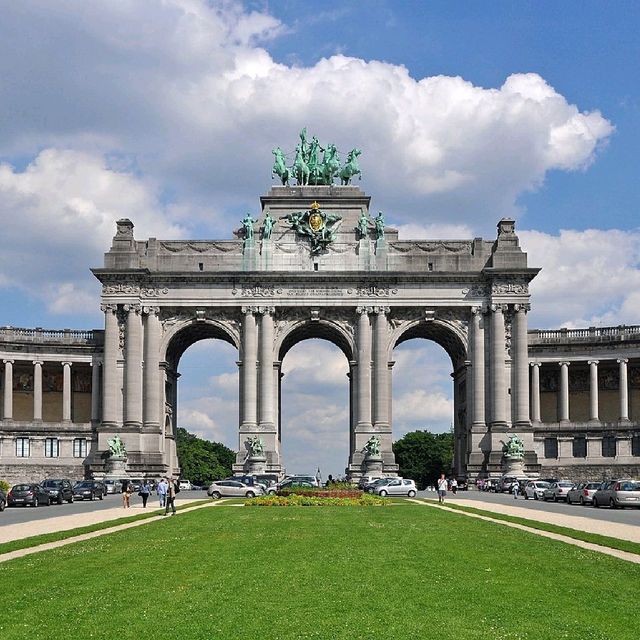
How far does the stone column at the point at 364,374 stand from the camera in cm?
10719

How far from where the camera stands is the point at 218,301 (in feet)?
356

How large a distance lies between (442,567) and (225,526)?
722 inches

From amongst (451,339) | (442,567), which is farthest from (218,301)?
(442,567)

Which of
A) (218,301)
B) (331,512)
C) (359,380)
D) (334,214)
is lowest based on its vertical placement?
(331,512)

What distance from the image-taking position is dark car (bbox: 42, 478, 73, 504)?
251 ft

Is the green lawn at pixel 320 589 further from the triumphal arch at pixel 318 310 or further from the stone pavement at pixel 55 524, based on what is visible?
the triumphal arch at pixel 318 310

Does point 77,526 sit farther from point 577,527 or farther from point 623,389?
point 623,389

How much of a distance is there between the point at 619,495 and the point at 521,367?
128 ft

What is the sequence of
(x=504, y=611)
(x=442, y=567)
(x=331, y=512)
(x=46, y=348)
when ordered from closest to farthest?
(x=504, y=611)
(x=442, y=567)
(x=331, y=512)
(x=46, y=348)

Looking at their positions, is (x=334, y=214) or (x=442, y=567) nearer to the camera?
(x=442, y=567)

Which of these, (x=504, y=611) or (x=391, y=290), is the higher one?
(x=391, y=290)

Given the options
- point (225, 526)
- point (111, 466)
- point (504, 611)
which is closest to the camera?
point (504, 611)

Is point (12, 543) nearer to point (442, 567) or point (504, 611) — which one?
point (442, 567)

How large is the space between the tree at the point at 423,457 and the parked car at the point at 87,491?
104m
